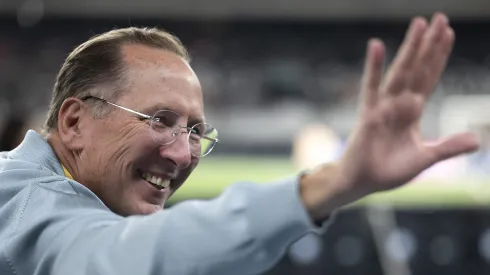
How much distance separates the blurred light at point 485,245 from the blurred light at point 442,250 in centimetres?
25

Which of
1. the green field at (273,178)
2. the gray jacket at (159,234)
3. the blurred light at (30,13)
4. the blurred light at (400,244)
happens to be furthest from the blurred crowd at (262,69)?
the gray jacket at (159,234)

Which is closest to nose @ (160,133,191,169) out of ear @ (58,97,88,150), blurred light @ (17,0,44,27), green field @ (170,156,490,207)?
ear @ (58,97,88,150)

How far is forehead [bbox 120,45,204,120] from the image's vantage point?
135 cm

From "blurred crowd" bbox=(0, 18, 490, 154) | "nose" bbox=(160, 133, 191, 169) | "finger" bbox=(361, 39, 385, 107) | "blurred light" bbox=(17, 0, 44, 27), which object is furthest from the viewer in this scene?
"blurred light" bbox=(17, 0, 44, 27)

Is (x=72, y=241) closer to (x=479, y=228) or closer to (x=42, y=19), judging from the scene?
(x=479, y=228)

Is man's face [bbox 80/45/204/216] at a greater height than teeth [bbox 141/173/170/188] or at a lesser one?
greater

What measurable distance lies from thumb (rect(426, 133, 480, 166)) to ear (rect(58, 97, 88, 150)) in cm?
69

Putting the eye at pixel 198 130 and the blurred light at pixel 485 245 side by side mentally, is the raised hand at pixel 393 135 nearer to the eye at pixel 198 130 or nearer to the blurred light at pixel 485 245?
the eye at pixel 198 130

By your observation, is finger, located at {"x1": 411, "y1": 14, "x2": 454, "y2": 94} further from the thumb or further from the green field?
the green field

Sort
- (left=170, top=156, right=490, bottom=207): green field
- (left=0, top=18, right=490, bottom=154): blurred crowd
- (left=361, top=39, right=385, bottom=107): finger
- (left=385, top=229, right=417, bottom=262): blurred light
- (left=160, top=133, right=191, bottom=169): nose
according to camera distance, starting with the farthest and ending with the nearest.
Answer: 1. (left=0, top=18, right=490, bottom=154): blurred crowd
2. (left=385, top=229, right=417, bottom=262): blurred light
3. (left=170, top=156, right=490, bottom=207): green field
4. (left=160, top=133, right=191, bottom=169): nose
5. (left=361, top=39, right=385, bottom=107): finger

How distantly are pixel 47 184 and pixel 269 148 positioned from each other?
20.6 feet

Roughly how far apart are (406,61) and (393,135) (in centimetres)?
9

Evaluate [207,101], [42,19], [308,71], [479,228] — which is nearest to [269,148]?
[207,101]

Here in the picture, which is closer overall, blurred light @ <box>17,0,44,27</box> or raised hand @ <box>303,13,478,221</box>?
raised hand @ <box>303,13,478,221</box>
